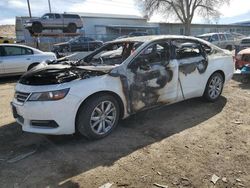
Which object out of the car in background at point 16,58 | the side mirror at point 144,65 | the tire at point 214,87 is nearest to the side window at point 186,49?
the tire at point 214,87

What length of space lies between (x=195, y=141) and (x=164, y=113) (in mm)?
1409

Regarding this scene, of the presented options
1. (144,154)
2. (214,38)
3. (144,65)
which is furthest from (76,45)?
(144,154)

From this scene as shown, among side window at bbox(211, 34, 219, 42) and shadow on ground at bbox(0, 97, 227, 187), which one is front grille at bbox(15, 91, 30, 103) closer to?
shadow on ground at bbox(0, 97, 227, 187)

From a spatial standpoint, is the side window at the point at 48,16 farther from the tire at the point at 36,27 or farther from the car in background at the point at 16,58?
the car in background at the point at 16,58

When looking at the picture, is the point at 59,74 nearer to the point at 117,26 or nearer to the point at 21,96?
the point at 21,96

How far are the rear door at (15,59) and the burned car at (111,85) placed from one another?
557cm

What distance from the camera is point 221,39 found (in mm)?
18828

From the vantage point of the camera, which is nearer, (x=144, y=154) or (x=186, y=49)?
(x=144, y=154)

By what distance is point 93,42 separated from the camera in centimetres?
2178

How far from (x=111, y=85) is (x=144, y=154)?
1.17m

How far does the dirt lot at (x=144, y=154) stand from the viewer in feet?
10.3

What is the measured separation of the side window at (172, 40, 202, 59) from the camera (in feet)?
16.9

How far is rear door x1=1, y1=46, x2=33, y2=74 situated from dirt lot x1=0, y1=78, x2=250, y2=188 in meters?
5.33

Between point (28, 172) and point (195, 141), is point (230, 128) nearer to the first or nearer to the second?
point (195, 141)
